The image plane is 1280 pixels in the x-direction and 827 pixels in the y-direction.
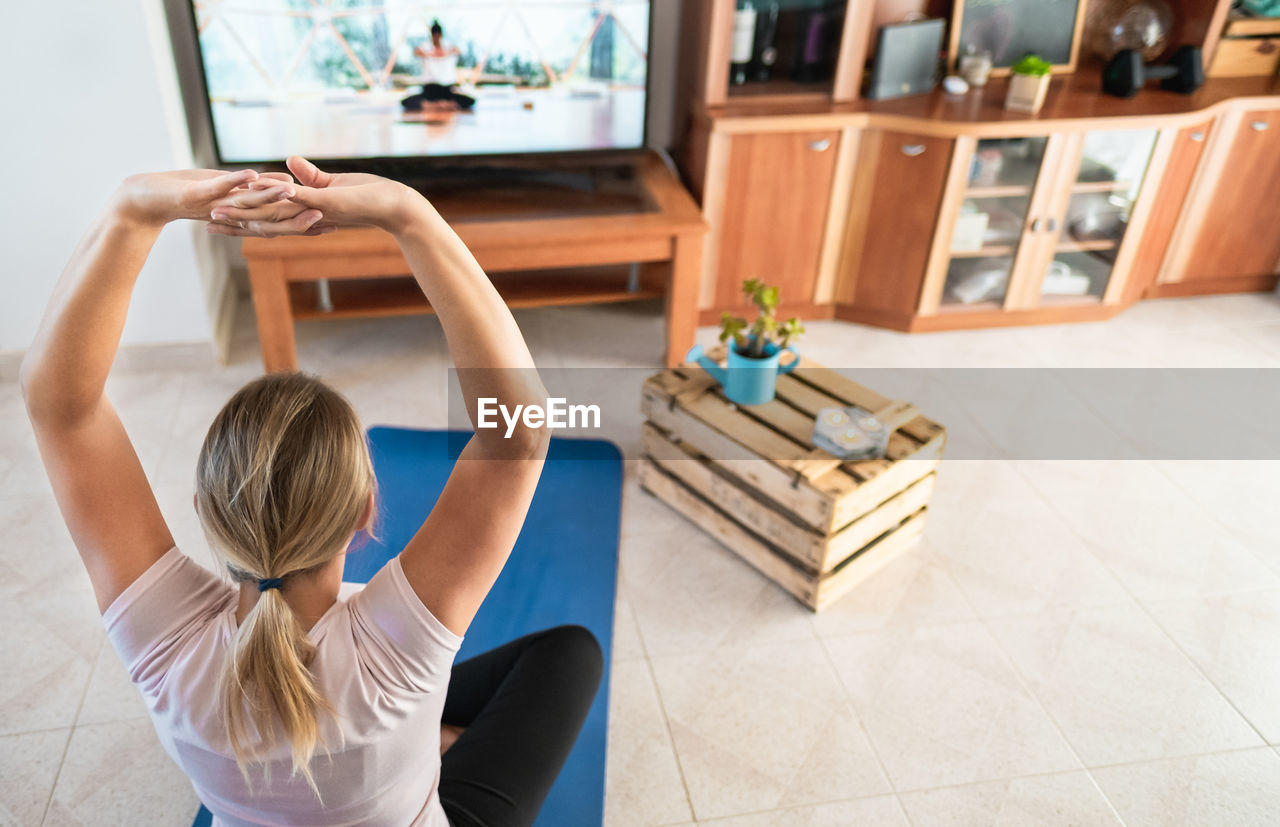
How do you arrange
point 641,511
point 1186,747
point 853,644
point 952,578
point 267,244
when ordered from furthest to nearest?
point 267,244
point 641,511
point 952,578
point 853,644
point 1186,747

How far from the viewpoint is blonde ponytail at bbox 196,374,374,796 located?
0.84m

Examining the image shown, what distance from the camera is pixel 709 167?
2863 millimetres

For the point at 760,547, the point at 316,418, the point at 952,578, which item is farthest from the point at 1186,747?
the point at 316,418

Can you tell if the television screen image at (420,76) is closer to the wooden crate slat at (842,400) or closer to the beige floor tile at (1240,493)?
the wooden crate slat at (842,400)

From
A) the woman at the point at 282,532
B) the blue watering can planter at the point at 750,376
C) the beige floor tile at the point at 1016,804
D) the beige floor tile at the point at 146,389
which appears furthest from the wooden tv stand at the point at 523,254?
the woman at the point at 282,532

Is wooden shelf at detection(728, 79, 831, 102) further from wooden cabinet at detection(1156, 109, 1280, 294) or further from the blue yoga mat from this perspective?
wooden cabinet at detection(1156, 109, 1280, 294)

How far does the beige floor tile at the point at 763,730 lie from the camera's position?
65.1 inches

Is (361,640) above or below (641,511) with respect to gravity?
above

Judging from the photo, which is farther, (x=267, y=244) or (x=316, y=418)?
(x=267, y=244)

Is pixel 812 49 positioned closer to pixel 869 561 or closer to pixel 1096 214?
pixel 1096 214

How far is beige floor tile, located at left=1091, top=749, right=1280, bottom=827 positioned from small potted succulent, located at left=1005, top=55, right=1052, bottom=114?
6.52 ft

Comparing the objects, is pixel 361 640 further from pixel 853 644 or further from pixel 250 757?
pixel 853 644

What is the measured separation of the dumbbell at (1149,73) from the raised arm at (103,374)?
305 centimetres

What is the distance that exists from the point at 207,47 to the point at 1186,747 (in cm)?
285
